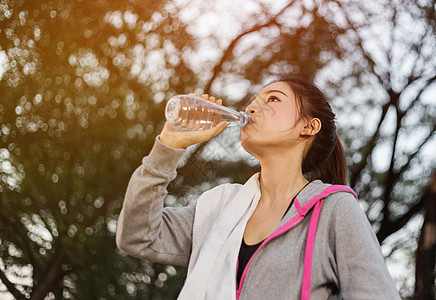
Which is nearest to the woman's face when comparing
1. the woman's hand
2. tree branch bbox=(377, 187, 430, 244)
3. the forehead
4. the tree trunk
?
the forehead

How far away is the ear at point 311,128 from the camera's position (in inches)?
56.5

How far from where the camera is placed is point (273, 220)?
4.35 feet

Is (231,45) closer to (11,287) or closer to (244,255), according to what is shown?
(11,287)

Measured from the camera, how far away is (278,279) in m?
1.15

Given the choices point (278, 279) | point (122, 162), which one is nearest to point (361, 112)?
point (122, 162)

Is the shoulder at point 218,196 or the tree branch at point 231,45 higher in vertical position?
the tree branch at point 231,45

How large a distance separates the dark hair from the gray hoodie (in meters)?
0.18

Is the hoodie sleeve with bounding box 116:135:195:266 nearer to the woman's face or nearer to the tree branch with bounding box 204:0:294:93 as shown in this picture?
the woman's face

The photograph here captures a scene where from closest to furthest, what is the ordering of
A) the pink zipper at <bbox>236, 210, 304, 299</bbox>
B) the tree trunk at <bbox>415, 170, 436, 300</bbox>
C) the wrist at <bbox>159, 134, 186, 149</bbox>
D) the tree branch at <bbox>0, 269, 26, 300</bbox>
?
the pink zipper at <bbox>236, 210, 304, 299</bbox> → the wrist at <bbox>159, 134, 186, 149</bbox> → the tree trunk at <bbox>415, 170, 436, 300</bbox> → the tree branch at <bbox>0, 269, 26, 300</bbox>

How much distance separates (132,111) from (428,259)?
2.02 meters

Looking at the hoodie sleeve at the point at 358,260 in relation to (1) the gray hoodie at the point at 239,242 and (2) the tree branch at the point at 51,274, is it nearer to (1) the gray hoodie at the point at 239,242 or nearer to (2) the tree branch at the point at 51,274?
(1) the gray hoodie at the point at 239,242

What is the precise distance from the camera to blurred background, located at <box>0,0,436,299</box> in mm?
3549

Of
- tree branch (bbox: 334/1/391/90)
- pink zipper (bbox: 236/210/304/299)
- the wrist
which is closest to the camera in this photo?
pink zipper (bbox: 236/210/304/299)

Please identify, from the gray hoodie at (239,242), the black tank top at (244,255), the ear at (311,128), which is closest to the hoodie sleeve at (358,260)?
the gray hoodie at (239,242)
